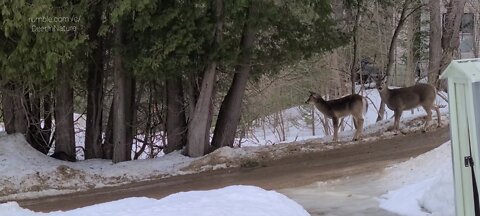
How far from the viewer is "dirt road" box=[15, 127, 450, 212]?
12.2 metres

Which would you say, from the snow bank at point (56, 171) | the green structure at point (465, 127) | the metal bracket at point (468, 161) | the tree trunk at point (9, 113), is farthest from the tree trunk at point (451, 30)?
the metal bracket at point (468, 161)

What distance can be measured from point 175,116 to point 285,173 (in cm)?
546

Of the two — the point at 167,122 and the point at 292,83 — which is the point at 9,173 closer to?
the point at 167,122

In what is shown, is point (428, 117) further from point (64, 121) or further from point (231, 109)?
point (64, 121)

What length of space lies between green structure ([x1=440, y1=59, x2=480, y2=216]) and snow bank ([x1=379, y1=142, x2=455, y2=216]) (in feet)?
7.75

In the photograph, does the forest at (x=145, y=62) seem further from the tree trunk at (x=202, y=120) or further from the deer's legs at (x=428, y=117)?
the deer's legs at (x=428, y=117)

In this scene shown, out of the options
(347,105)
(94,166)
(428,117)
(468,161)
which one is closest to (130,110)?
(94,166)

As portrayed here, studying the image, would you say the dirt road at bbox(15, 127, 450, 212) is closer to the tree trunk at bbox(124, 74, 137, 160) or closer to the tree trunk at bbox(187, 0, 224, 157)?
the tree trunk at bbox(187, 0, 224, 157)

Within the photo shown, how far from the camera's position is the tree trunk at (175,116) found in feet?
58.8

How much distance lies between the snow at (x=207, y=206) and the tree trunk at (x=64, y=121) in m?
8.41

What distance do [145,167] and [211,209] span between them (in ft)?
29.7

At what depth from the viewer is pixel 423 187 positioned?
929 centimetres

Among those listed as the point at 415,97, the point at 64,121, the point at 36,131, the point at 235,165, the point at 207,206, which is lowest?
the point at 207,206

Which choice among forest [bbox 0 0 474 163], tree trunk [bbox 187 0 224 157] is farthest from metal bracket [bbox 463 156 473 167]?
tree trunk [bbox 187 0 224 157]
